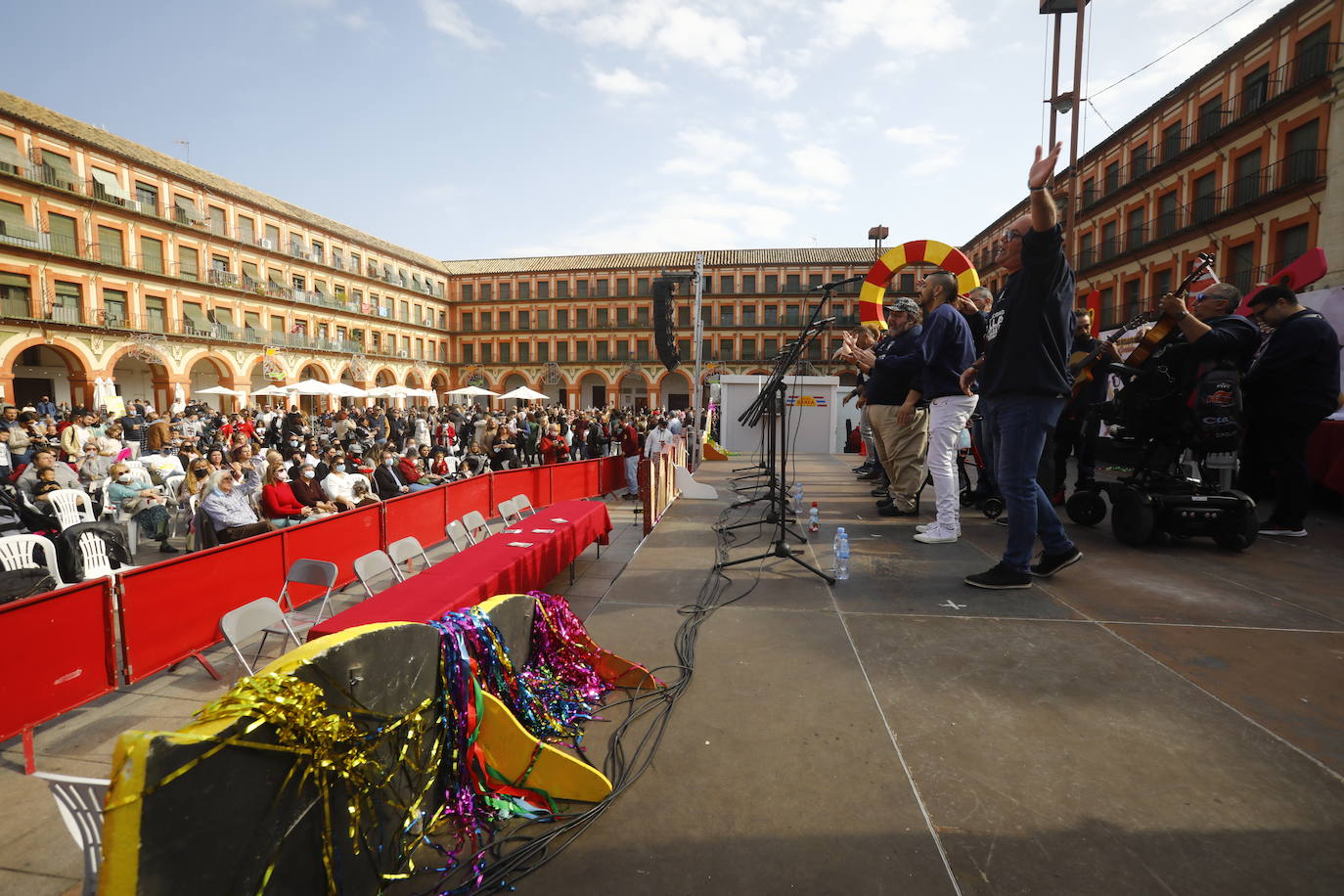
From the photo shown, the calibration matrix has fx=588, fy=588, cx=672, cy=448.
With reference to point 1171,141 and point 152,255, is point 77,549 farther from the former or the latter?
point 1171,141

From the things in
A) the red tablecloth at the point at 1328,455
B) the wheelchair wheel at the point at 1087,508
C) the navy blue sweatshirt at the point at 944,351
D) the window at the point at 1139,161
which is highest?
the window at the point at 1139,161

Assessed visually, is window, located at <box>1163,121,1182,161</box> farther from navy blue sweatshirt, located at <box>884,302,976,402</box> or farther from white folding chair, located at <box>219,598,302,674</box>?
white folding chair, located at <box>219,598,302,674</box>

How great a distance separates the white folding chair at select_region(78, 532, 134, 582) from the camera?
5.35 meters

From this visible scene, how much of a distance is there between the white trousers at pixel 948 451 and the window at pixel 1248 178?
81.1 feet

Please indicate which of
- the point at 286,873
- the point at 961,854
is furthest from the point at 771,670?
the point at 286,873

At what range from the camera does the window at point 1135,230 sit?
2659cm

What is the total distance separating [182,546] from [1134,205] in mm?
36432

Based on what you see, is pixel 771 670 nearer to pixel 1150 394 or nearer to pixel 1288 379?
pixel 1150 394

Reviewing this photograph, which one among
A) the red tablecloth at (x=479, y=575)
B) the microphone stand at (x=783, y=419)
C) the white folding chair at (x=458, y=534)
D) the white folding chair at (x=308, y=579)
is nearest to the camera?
the red tablecloth at (x=479, y=575)

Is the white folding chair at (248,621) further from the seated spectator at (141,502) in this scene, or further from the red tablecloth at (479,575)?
the seated spectator at (141,502)

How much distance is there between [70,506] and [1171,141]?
37031mm

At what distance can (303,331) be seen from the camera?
3891 centimetres

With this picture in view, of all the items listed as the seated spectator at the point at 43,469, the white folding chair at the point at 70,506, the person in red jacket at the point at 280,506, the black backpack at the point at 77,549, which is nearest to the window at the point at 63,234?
the seated spectator at the point at 43,469

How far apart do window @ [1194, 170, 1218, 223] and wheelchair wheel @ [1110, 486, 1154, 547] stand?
26.5m
